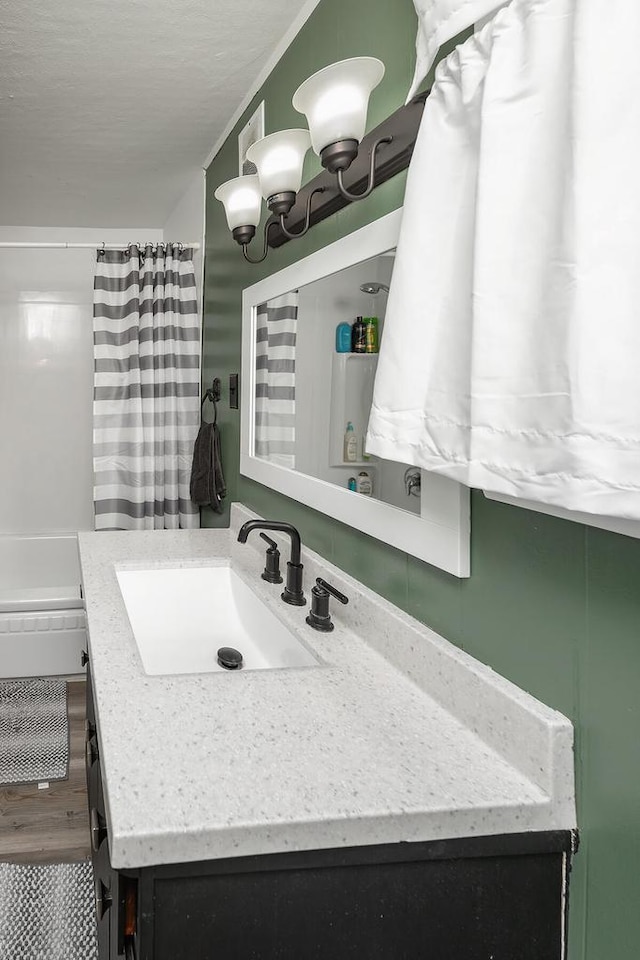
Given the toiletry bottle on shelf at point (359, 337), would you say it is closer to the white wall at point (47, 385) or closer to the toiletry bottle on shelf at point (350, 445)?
the toiletry bottle on shelf at point (350, 445)

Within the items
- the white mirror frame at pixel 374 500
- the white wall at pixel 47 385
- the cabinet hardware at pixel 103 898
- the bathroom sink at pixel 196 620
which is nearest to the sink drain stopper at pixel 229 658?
the bathroom sink at pixel 196 620

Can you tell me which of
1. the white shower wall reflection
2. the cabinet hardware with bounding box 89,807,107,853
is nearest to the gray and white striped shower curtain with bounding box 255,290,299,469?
the cabinet hardware with bounding box 89,807,107,853

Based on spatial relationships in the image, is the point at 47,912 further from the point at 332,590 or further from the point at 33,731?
the point at 332,590

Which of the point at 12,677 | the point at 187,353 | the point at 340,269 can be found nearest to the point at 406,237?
the point at 340,269

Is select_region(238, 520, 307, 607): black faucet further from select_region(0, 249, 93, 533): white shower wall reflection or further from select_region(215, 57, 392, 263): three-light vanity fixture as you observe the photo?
select_region(0, 249, 93, 533): white shower wall reflection

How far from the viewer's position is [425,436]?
3.16 ft

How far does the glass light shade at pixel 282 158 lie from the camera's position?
1.50m

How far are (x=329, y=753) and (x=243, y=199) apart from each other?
4.87ft

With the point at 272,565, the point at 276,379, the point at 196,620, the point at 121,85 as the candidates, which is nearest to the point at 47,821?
the point at 196,620

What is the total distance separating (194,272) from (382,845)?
8.70 ft

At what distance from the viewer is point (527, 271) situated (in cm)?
76

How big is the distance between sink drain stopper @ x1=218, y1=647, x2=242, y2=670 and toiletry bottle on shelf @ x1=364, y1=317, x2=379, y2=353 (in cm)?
78

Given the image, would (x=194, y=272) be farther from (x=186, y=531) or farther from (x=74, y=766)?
(x=74, y=766)

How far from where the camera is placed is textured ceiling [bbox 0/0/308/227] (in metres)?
1.80
